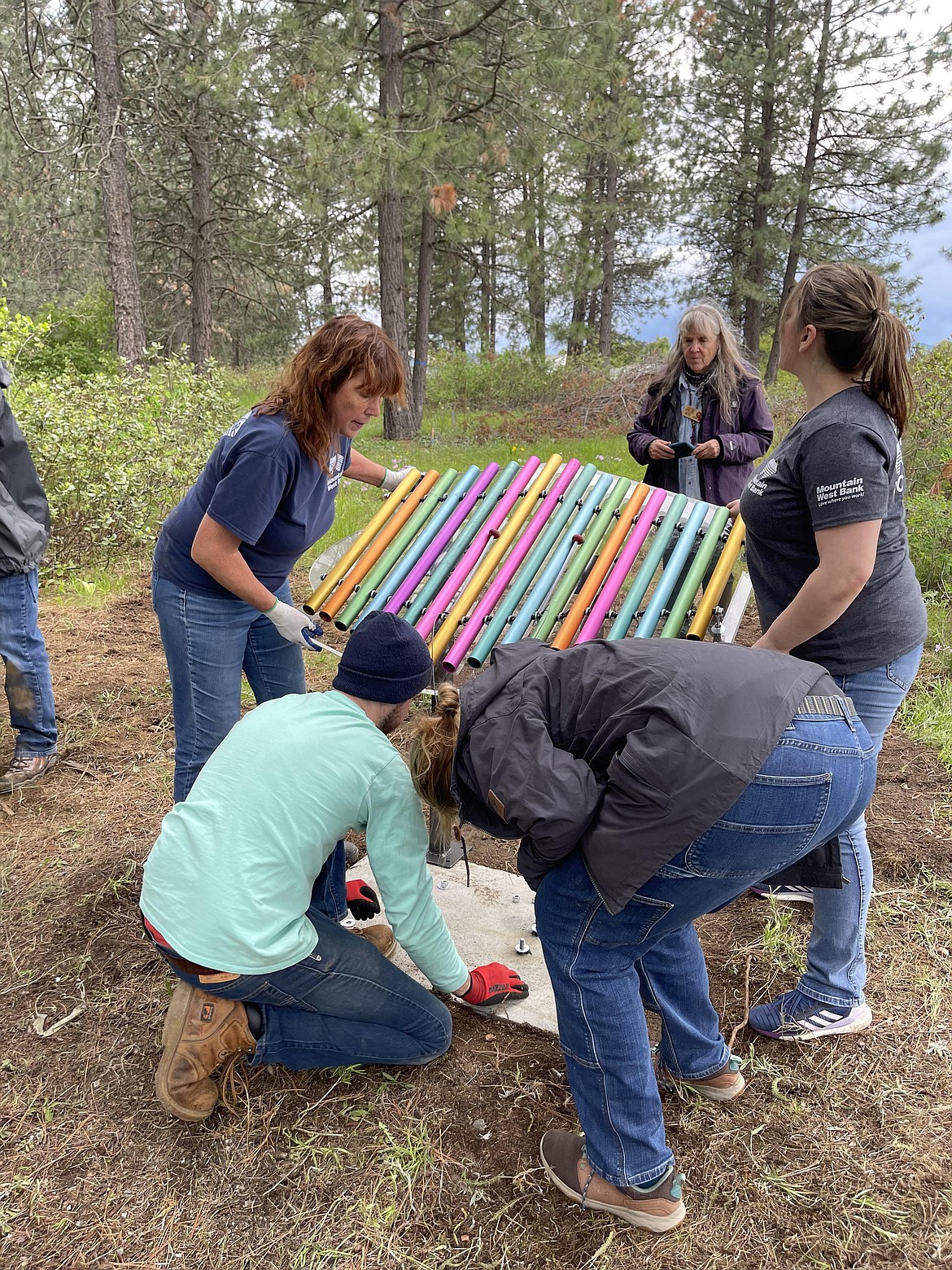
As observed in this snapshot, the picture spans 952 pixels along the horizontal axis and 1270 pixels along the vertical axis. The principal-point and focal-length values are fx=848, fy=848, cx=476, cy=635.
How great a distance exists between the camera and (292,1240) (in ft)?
6.05

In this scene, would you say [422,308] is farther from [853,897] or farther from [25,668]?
[853,897]

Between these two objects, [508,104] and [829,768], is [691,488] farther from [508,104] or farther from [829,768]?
[508,104]

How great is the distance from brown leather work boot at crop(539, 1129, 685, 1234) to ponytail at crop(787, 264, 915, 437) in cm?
180

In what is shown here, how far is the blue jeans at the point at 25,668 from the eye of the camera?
11.5 feet

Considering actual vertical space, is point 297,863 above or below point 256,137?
below

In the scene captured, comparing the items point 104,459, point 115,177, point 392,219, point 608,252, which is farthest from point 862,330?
point 608,252

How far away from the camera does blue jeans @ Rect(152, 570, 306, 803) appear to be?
2.57m

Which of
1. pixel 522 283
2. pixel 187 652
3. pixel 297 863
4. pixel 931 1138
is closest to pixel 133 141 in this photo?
pixel 522 283

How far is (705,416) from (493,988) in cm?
263

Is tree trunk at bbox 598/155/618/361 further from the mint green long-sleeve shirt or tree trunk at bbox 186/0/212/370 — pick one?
the mint green long-sleeve shirt

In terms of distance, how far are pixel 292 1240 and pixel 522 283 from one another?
21688 mm

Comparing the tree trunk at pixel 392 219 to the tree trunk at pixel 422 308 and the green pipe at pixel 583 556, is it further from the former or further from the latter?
the green pipe at pixel 583 556

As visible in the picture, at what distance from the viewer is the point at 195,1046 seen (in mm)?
2031

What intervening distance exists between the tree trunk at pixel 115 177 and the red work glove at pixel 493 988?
32.4 ft
